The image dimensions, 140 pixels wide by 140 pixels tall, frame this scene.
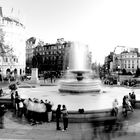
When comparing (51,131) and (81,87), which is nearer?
(51,131)

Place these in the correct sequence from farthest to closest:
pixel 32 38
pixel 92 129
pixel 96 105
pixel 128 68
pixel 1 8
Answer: pixel 128 68
pixel 32 38
pixel 1 8
pixel 96 105
pixel 92 129

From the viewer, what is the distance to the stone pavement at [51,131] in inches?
425

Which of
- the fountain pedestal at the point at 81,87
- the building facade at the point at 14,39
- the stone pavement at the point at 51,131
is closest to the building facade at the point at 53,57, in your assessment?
the building facade at the point at 14,39

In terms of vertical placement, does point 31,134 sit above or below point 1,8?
below

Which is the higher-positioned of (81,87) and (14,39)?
(14,39)

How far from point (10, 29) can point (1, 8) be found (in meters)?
7.04

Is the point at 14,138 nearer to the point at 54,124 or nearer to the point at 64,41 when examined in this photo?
the point at 54,124

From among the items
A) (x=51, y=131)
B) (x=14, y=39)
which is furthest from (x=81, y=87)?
(x=14, y=39)

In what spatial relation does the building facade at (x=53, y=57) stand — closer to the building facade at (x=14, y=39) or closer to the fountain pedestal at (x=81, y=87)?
the building facade at (x=14, y=39)

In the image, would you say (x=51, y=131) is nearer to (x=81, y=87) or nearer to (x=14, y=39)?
(x=81, y=87)

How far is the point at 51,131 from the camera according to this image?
1175 cm

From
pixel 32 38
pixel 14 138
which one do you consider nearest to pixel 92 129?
pixel 14 138

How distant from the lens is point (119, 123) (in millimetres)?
12984

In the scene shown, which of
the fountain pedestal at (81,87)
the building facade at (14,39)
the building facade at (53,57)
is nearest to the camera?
the fountain pedestal at (81,87)
